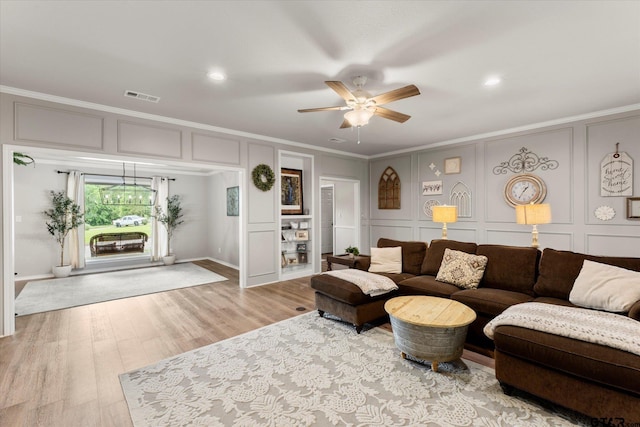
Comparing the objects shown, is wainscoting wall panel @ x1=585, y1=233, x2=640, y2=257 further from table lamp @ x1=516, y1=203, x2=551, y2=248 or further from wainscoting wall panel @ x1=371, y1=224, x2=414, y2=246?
wainscoting wall panel @ x1=371, y1=224, x2=414, y2=246

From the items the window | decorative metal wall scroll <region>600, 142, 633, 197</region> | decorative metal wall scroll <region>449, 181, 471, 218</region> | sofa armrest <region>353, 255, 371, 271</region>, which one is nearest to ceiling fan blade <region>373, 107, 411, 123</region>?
sofa armrest <region>353, 255, 371, 271</region>

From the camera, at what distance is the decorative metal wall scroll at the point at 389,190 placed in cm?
664

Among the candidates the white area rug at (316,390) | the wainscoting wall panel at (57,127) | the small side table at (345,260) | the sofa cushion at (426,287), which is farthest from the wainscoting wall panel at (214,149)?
the sofa cushion at (426,287)

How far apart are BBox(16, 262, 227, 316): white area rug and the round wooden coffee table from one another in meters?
4.14

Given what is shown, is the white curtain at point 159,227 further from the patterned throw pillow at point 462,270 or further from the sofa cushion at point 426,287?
the patterned throw pillow at point 462,270

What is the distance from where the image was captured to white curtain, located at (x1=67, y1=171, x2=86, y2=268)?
20.6 feet

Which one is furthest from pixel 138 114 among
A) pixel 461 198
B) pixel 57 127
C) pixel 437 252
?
pixel 461 198

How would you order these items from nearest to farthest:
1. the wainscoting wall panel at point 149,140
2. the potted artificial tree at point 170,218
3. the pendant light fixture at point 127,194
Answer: the wainscoting wall panel at point 149,140 → the pendant light fixture at point 127,194 → the potted artificial tree at point 170,218

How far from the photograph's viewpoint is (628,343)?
5.80ft

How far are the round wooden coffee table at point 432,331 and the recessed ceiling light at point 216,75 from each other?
2.79 m

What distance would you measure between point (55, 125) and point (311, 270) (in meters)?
4.57

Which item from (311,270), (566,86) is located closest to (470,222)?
(566,86)

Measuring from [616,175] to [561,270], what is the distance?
89.5 inches

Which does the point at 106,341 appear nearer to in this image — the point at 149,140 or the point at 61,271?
the point at 149,140
